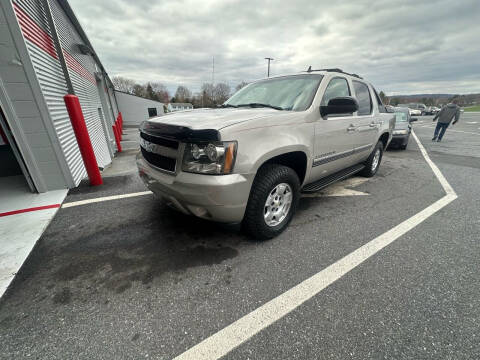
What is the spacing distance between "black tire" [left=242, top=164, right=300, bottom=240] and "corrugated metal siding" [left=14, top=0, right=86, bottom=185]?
3650 millimetres

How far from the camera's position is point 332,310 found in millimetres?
1604

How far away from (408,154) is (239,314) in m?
8.35

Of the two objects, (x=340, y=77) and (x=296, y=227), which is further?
(x=340, y=77)

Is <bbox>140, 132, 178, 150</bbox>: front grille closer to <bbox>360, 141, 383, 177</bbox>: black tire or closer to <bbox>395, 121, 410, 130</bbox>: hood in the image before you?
<bbox>360, 141, 383, 177</bbox>: black tire

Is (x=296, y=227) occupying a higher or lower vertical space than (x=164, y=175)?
lower

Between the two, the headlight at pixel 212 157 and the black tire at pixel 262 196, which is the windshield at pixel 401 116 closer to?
the black tire at pixel 262 196

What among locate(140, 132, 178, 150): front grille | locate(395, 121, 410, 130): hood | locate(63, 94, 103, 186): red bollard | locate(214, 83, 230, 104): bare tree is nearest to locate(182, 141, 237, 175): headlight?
locate(140, 132, 178, 150): front grille

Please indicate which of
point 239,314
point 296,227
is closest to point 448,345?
point 239,314

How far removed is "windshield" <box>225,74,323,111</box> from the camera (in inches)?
101

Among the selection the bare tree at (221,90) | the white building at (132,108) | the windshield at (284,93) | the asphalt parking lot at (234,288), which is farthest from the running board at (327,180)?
the bare tree at (221,90)

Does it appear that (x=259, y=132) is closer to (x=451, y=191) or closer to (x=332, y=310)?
(x=332, y=310)

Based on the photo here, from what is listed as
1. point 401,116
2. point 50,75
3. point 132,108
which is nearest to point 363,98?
point 50,75

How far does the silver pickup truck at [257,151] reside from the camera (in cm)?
183

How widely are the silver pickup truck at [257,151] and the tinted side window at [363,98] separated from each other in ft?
0.73
